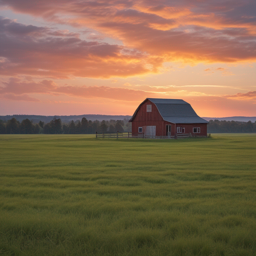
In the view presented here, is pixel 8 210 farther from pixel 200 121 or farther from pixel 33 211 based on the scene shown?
pixel 200 121

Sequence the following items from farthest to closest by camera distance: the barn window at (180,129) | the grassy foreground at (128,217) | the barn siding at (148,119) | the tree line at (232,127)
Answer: the tree line at (232,127) < the barn siding at (148,119) < the barn window at (180,129) < the grassy foreground at (128,217)

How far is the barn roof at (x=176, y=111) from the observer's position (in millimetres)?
64262

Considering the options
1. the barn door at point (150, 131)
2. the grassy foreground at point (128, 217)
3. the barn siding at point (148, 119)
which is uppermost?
the barn siding at point (148, 119)

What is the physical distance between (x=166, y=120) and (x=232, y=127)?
13690 cm

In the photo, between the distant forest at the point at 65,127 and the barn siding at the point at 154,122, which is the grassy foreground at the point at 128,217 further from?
the distant forest at the point at 65,127

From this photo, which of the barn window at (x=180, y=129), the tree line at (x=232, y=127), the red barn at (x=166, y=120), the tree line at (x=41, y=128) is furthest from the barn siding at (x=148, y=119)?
the tree line at (x=232, y=127)

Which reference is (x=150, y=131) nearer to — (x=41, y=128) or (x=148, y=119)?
(x=148, y=119)

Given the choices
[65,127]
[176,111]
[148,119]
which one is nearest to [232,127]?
[65,127]

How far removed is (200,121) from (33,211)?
60.9 meters

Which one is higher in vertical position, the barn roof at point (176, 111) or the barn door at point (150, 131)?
the barn roof at point (176, 111)

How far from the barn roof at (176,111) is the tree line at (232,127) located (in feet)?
396

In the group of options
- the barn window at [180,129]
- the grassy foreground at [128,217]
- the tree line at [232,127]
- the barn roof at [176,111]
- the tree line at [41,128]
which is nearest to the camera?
the grassy foreground at [128,217]

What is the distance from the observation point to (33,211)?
781 centimetres

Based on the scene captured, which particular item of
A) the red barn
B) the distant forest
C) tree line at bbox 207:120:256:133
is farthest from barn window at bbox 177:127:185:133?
tree line at bbox 207:120:256:133
